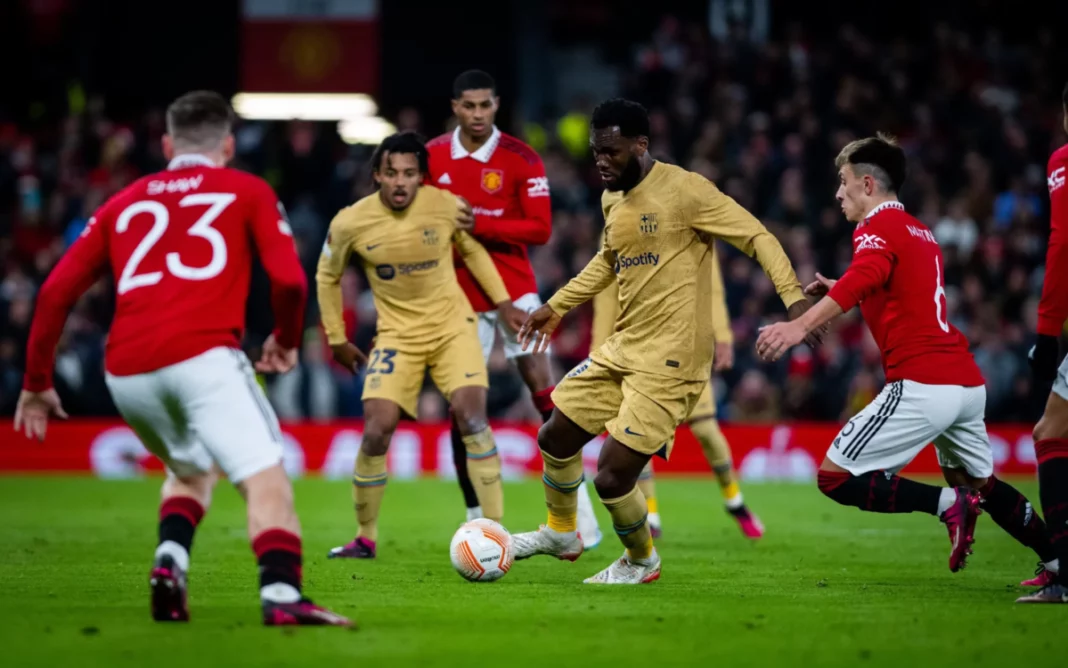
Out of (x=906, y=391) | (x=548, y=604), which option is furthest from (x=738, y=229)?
(x=548, y=604)

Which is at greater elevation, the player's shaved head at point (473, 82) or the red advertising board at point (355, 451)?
the player's shaved head at point (473, 82)

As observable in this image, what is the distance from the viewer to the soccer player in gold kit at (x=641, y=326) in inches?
290

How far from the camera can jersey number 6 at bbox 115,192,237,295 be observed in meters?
5.94

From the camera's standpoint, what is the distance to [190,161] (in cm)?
613

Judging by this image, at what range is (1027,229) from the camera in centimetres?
1911

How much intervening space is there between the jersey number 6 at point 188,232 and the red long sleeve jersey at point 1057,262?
372 centimetres

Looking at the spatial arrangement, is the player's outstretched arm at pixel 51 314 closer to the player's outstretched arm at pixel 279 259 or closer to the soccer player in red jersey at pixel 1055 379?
the player's outstretched arm at pixel 279 259

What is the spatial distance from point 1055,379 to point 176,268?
13.4 ft

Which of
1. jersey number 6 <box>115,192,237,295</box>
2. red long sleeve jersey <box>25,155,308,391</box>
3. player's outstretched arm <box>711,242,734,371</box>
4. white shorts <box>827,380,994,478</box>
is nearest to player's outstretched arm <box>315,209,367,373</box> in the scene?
player's outstretched arm <box>711,242,734,371</box>

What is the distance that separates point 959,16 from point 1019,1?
3.19ft

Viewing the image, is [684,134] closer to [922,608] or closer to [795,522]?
[795,522]

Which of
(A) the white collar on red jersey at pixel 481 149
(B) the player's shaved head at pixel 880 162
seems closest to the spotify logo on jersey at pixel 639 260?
(B) the player's shaved head at pixel 880 162

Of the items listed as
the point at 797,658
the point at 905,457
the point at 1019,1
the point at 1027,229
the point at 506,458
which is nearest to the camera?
the point at 797,658

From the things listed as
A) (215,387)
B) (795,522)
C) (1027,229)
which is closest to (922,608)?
(215,387)
